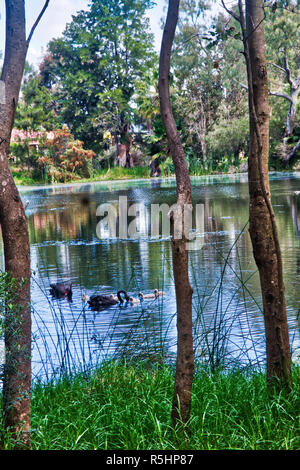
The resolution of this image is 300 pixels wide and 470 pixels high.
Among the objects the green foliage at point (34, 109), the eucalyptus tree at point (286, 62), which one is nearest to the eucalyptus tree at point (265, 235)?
the eucalyptus tree at point (286, 62)

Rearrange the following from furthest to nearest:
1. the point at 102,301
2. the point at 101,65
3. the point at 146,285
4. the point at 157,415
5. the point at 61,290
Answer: the point at 101,65 < the point at 146,285 < the point at 61,290 < the point at 102,301 < the point at 157,415

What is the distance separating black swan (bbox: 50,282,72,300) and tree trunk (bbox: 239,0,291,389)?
3.20 meters

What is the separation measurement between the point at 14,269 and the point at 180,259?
1.98 feet

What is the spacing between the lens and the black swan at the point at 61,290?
528 centimetres

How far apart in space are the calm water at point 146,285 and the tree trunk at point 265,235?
0.22m

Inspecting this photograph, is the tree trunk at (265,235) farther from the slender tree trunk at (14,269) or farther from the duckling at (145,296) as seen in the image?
the duckling at (145,296)

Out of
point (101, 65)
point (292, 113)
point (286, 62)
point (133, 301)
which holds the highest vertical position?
point (101, 65)

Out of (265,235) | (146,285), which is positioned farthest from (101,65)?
(265,235)

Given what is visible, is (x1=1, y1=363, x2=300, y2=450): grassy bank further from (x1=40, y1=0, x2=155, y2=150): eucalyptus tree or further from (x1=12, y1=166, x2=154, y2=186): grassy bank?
(x1=40, y1=0, x2=155, y2=150): eucalyptus tree

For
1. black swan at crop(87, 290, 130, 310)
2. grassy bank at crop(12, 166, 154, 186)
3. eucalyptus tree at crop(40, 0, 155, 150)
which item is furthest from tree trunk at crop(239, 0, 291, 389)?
eucalyptus tree at crop(40, 0, 155, 150)

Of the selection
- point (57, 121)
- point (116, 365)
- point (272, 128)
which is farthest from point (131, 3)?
point (116, 365)

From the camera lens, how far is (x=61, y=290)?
5.30 metres

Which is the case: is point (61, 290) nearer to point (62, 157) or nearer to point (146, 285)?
point (146, 285)

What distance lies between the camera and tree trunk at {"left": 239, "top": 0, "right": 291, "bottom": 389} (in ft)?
7.48
